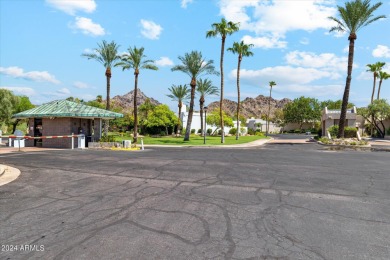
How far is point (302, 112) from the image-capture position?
95.4m

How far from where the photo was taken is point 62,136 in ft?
77.4

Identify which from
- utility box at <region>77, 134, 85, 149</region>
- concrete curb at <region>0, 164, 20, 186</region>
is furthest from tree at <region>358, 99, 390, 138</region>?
concrete curb at <region>0, 164, 20, 186</region>

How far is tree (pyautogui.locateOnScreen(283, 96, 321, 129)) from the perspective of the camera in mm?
95250

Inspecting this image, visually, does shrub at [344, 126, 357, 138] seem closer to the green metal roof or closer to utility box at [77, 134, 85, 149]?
the green metal roof

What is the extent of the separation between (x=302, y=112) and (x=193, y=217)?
315ft

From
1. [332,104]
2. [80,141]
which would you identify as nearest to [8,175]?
[80,141]

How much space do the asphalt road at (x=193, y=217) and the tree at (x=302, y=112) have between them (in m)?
89.2

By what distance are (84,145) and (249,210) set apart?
21.6 meters

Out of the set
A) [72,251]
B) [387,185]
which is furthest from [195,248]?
[387,185]

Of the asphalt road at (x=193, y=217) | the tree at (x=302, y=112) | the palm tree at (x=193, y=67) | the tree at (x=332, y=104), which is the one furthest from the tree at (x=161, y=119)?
the tree at (x=332, y=104)

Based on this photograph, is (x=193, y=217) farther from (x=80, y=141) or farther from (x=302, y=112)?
(x=302, y=112)

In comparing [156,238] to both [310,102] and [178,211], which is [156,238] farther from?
[310,102]

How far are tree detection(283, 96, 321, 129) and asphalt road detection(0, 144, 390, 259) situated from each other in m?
89.2

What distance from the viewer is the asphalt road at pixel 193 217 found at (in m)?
4.52
